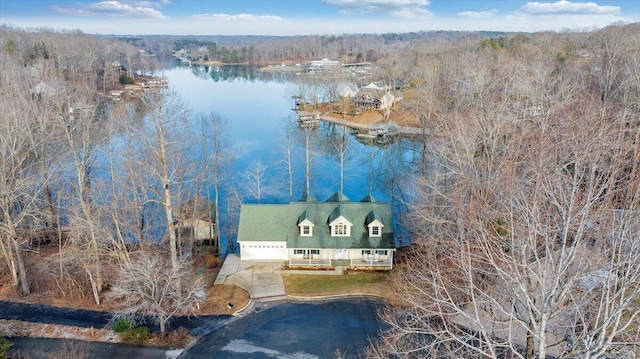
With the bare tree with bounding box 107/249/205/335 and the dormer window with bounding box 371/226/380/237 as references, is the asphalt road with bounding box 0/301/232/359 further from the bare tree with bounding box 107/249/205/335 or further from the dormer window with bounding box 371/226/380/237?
the dormer window with bounding box 371/226/380/237

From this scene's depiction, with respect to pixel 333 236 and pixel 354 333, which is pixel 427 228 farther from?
pixel 354 333

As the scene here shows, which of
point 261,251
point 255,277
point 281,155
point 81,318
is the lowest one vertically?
point 81,318

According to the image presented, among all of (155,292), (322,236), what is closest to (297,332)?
(155,292)

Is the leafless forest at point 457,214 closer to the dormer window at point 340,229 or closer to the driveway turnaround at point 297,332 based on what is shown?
the driveway turnaround at point 297,332

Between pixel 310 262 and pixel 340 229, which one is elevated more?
pixel 340 229

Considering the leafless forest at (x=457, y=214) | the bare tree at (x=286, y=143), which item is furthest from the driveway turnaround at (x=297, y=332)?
the bare tree at (x=286, y=143)

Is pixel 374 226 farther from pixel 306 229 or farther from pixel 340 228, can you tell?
pixel 306 229

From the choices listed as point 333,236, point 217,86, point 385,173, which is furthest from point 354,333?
point 217,86
